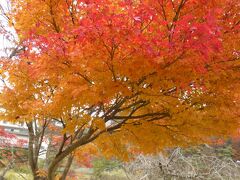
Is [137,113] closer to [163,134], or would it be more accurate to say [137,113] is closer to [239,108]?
[163,134]

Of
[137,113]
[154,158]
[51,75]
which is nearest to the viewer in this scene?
[51,75]

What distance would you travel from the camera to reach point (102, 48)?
466 cm

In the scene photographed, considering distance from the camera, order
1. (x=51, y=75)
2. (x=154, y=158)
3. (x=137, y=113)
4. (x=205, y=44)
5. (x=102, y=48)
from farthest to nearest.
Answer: (x=154, y=158), (x=137, y=113), (x=51, y=75), (x=102, y=48), (x=205, y=44)

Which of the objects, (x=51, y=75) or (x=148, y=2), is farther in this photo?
(x=51, y=75)

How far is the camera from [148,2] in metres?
4.80

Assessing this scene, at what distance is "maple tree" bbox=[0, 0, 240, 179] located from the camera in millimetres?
4367

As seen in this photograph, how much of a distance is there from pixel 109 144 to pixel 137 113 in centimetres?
101

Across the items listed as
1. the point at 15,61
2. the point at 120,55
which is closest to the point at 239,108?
the point at 120,55

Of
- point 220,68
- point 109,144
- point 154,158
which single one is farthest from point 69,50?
point 154,158

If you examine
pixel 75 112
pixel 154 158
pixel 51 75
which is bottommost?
pixel 154 158

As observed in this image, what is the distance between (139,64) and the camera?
4555 millimetres

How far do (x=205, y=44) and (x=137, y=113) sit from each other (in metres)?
3.21

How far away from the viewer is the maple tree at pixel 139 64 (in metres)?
4.37

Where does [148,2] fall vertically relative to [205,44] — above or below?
above
